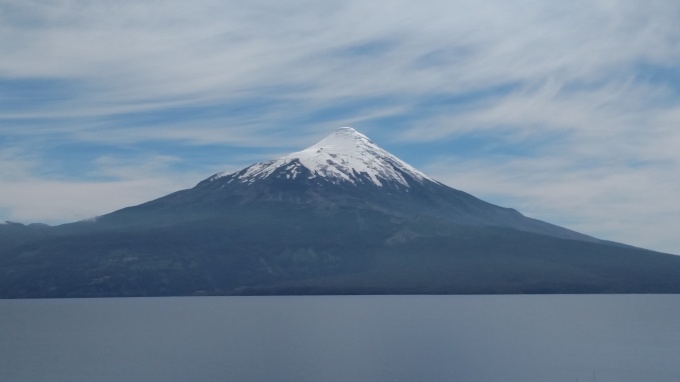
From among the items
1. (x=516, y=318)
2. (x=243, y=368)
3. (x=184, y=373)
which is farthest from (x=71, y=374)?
(x=516, y=318)

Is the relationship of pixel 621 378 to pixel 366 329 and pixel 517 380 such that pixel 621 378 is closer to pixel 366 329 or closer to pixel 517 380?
pixel 517 380

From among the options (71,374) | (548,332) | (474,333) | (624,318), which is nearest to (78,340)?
(71,374)

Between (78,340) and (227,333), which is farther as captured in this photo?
(227,333)

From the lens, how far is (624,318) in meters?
151

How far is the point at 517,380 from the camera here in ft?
219

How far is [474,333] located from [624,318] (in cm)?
4983

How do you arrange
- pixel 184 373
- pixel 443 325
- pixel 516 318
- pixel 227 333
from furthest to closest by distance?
pixel 516 318 < pixel 443 325 < pixel 227 333 < pixel 184 373

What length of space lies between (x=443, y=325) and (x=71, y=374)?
65455 millimetres

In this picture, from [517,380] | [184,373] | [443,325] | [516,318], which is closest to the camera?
[517,380]

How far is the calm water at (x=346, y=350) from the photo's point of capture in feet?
231

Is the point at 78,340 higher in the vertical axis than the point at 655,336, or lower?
lower

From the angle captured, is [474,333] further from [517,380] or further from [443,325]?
[517,380]

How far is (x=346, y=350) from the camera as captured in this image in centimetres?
8850

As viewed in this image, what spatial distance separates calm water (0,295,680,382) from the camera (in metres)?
70.4
